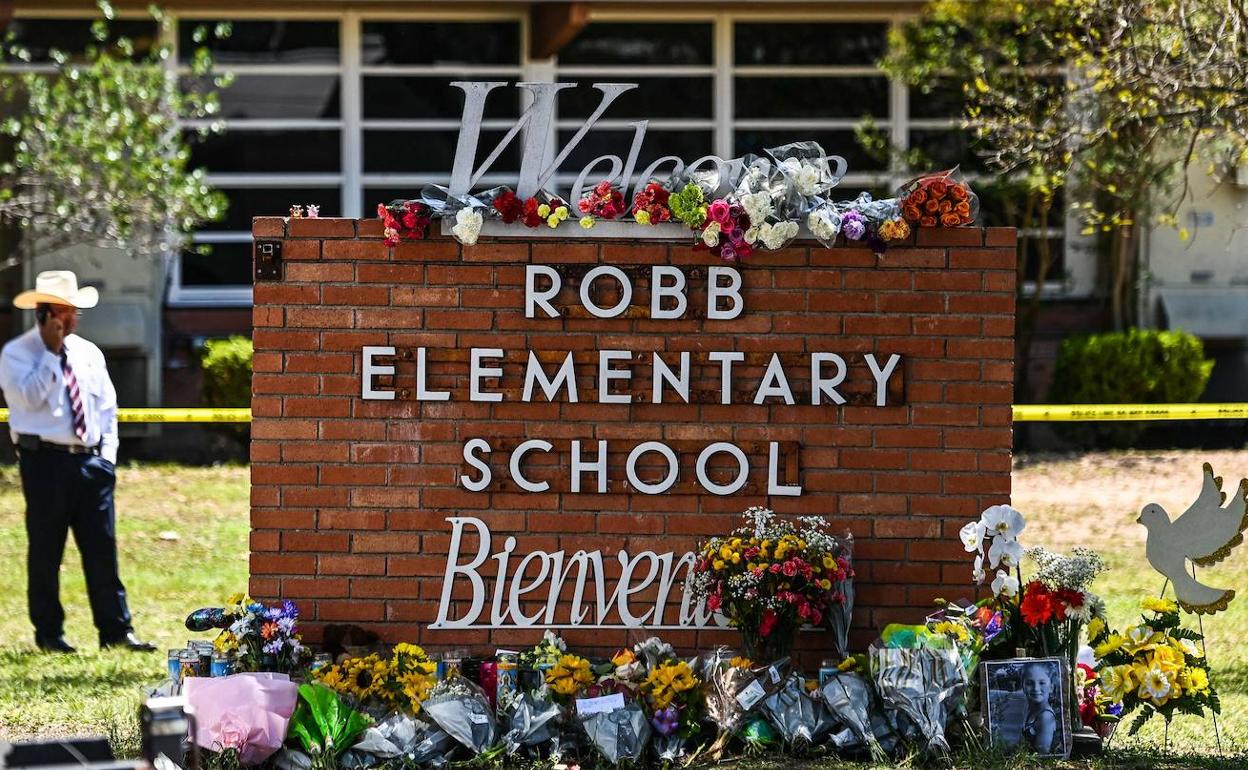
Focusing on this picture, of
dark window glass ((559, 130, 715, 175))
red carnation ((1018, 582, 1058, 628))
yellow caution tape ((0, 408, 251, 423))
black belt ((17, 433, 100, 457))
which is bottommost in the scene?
red carnation ((1018, 582, 1058, 628))

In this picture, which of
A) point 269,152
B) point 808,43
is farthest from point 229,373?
point 808,43

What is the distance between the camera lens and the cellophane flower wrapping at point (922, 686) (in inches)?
226

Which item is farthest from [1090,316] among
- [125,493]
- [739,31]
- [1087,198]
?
[125,493]

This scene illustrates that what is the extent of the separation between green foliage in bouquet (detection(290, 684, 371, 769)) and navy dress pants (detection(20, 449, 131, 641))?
288cm

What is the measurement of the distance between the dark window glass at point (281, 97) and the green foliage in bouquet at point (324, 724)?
10123 millimetres

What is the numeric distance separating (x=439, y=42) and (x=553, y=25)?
1.47 m

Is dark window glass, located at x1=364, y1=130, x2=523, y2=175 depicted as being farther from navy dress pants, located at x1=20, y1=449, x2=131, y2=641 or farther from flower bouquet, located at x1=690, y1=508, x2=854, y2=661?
flower bouquet, located at x1=690, y1=508, x2=854, y2=661

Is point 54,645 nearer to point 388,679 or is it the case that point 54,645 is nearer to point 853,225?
point 388,679

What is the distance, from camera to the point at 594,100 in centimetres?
1548

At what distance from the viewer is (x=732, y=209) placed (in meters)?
6.24

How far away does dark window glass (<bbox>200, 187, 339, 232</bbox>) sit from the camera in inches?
594

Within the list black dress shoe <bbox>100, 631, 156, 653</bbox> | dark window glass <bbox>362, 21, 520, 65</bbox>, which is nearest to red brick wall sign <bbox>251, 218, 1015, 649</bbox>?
black dress shoe <bbox>100, 631, 156, 653</bbox>

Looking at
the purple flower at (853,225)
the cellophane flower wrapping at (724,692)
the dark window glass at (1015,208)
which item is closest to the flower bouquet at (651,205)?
the purple flower at (853,225)

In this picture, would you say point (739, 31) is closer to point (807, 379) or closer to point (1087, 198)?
point (1087, 198)
